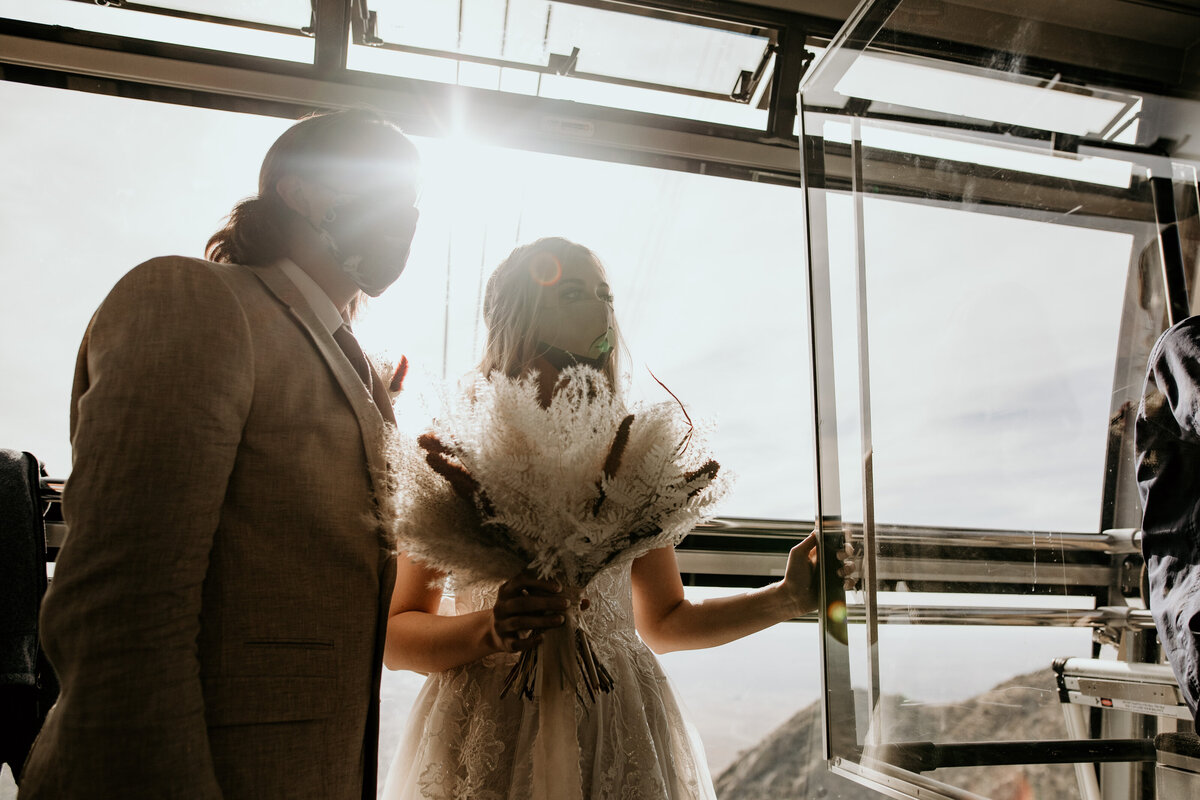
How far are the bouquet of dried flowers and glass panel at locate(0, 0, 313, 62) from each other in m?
1.71

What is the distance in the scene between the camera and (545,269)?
4.84 feet

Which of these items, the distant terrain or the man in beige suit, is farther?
the distant terrain

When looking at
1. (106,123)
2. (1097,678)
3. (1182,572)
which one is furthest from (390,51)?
(1097,678)

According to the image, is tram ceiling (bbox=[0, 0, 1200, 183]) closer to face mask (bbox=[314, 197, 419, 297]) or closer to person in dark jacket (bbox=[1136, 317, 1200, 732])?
face mask (bbox=[314, 197, 419, 297])

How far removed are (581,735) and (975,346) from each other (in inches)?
43.8

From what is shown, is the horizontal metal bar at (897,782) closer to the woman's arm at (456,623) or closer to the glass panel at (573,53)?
the woman's arm at (456,623)

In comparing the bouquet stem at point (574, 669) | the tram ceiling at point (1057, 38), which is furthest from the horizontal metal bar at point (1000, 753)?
the tram ceiling at point (1057, 38)

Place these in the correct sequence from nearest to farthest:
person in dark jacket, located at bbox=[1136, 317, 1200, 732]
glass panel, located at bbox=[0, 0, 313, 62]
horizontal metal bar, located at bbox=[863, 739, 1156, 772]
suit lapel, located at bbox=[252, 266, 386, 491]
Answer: person in dark jacket, located at bbox=[1136, 317, 1200, 732] → suit lapel, located at bbox=[252, 266, 386, 491] → horizontal metal bar, located at bbox=[863, 739, 1156, 772] → glass panel, located at bbox=[0, 0, 313, 62]

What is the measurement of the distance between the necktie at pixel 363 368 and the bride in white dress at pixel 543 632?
28 centimetres

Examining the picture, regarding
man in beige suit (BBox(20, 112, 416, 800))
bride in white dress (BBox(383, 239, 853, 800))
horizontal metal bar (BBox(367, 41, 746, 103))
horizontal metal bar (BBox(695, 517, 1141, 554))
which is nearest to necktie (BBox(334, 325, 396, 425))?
man in beige suit (BBox(20, 112, 416, 800))

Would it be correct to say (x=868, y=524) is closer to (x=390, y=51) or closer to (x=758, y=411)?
(x=758, y=411)

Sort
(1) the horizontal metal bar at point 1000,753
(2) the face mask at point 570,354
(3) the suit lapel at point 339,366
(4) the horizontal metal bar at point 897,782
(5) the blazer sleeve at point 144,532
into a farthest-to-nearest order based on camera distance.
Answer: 1. (2) the face mask at point 570,354
2. (1) the horizontal metal bar at point 1000,753
3. (4) the horizontal metal bar at point 897,782
4. (3) the suit lapel at point 339,366
5. (5) the blazer sleeve at point 144,532

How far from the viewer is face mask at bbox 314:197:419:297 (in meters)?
1.09

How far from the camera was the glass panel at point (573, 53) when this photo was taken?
2145 mm
